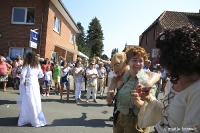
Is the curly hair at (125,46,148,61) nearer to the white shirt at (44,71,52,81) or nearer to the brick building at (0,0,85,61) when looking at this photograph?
the white shirt at (44,71,52,81)

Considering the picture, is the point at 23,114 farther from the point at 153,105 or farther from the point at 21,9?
the point at 21,9

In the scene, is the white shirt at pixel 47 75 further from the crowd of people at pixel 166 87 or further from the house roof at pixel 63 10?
the crowd of people at pixel 166 87

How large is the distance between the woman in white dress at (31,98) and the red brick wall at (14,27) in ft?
29.2

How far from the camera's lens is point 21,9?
14.1m

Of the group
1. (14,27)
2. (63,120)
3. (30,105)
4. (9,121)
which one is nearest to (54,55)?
(14,27)

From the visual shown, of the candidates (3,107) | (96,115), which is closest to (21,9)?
(3,107)

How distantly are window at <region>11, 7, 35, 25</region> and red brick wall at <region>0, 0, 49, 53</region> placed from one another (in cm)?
27

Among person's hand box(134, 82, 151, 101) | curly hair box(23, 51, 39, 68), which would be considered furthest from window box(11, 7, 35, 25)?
person's hand box(134, 82, 151, 101)

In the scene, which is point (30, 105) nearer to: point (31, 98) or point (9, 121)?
point (31, 98)

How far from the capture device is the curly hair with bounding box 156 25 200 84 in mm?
1200

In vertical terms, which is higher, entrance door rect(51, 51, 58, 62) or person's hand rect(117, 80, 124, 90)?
entrance door rect(51, 51, 58, 62)

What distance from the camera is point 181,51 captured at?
1216 mm

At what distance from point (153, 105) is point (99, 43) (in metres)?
64.7

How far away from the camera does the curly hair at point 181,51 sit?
1.20 m
